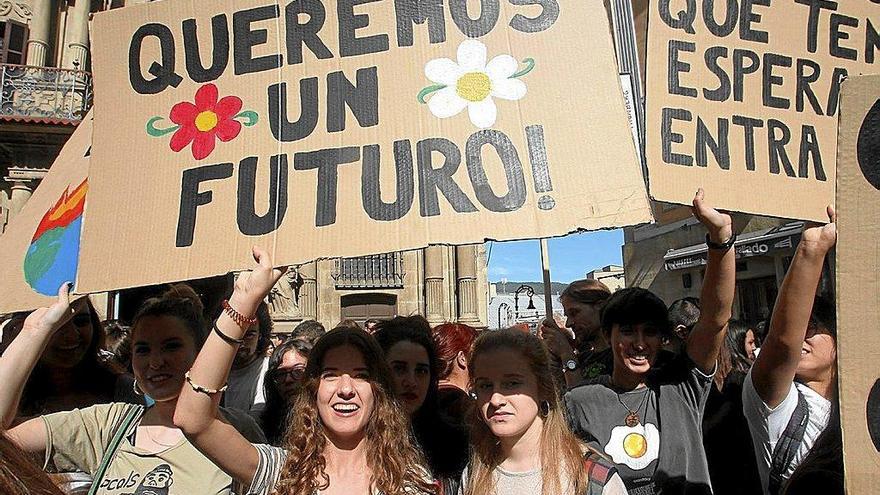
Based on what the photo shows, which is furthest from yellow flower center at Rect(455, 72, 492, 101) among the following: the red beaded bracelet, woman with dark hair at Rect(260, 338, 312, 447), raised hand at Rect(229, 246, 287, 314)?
woman with dark hair at Rect(260, 338, 312, 447)

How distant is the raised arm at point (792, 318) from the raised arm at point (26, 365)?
7.54 ft

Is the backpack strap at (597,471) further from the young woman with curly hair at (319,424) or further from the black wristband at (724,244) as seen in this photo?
the black wristband at (724,244)

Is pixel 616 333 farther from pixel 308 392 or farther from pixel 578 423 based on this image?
pixel 308 392

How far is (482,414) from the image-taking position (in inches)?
84.8

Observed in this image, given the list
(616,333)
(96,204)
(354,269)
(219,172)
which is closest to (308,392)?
(219,172)

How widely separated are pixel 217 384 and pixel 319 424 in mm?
421

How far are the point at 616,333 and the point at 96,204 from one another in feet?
6.41

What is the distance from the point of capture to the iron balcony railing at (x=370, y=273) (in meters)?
22.5

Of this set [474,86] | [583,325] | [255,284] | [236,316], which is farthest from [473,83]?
[583,325]

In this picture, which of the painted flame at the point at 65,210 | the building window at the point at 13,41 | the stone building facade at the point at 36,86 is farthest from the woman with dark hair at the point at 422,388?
the building window at the point at 13,41

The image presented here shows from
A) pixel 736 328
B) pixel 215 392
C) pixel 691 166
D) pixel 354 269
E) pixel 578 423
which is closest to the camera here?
pixel 215 392

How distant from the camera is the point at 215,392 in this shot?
1.86 m

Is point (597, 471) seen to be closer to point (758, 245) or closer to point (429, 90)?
point (429, 90)

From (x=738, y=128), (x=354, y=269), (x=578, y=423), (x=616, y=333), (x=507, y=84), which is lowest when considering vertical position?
(x=578, y=423)
